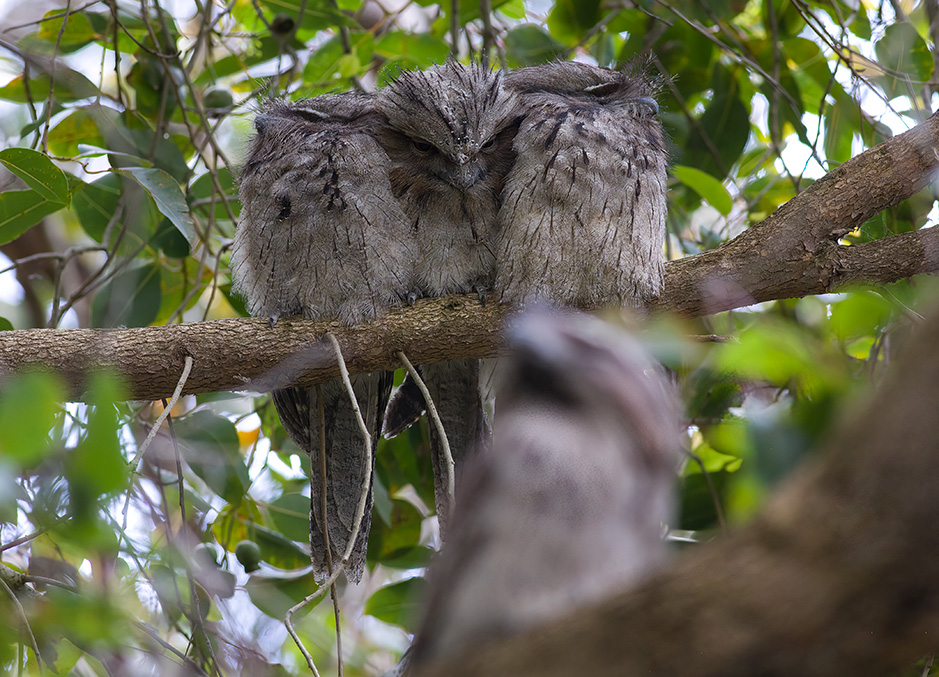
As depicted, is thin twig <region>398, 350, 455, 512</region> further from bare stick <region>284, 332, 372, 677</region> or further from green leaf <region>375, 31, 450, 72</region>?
green leaf <region>375, 31, 450, 72</region>

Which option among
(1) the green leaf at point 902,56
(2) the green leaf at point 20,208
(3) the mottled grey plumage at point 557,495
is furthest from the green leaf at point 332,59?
(3) the mottled grey plumage at point 557,495

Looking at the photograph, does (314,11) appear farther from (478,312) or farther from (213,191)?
(478,312)

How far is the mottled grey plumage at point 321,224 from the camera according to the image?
231 centimetres

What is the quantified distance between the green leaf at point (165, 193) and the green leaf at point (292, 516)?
3.26ft

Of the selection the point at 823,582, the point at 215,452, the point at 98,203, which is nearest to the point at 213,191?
the point at 98,203

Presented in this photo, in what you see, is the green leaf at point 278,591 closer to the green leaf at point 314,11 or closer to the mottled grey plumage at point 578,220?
the mottled grey plumage at point 578,220

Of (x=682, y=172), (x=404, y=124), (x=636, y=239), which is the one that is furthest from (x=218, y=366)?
(x=682, y=172)

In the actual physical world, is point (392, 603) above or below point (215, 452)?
below

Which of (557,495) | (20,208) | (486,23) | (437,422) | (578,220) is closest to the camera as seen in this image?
(557,495)

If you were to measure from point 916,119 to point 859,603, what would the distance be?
98.4 inches

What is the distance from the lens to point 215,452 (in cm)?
268

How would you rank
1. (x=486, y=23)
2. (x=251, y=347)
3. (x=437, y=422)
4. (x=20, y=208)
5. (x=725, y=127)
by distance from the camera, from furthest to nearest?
1. (x=725, y=127)
2. (x=486, y=23)
3. (x=20, y=208)
4. (x=251, y=347)
5. (x=437, y=422)

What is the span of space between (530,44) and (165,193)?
1.61 m

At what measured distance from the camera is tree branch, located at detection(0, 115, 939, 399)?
6.71 ft
